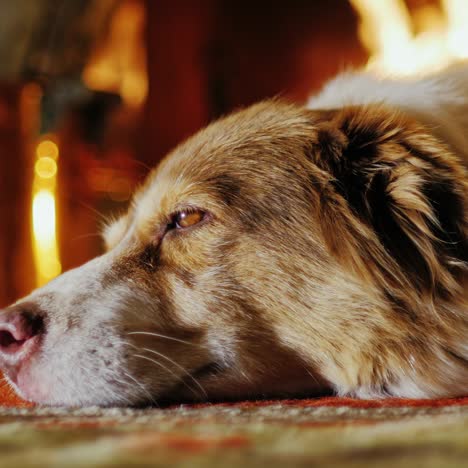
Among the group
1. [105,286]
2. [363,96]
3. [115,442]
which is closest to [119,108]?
[363,96]

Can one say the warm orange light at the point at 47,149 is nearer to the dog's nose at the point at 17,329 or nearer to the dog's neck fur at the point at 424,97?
the dog's neck fur at the point at 424,97

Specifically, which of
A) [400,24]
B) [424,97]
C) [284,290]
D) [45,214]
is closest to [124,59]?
[45,214]

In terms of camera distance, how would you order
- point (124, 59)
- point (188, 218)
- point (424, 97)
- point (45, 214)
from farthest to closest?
point (124, 59) → point (45, 214) → point (424, 97) → point (188, 218)

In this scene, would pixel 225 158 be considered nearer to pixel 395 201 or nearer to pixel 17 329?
pixel 395 201

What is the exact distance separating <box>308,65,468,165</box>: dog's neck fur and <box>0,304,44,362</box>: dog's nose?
891 millimetres

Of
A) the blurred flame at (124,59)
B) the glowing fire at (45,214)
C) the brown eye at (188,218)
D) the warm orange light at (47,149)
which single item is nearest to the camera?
the brown eye at (188,218)

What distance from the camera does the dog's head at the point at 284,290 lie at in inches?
47.6

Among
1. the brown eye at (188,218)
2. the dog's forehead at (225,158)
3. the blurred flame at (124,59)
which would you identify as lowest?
the brown eye at (188,218)

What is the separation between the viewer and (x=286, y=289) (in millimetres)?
1288

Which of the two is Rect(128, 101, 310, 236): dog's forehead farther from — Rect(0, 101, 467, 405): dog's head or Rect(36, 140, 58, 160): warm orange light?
Rect(36, 140, 58, 160): warm orange light

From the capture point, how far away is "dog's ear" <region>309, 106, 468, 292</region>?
1.21 meters

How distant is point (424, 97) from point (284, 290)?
0.64 meters

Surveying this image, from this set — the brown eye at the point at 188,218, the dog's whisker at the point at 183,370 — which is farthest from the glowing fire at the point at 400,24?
the dog's whisker at the point at 183,370

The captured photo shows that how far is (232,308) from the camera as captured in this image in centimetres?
128
